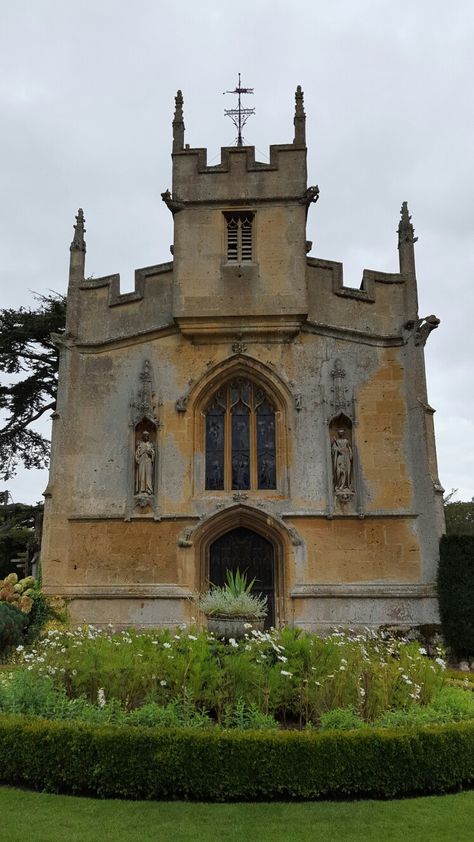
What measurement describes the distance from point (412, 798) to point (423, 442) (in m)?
11.2

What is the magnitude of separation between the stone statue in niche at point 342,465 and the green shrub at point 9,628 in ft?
25.3

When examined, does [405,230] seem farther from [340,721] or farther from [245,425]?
[340,721]

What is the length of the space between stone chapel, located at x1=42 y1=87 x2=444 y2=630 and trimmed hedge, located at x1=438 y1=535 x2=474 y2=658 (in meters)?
0.41

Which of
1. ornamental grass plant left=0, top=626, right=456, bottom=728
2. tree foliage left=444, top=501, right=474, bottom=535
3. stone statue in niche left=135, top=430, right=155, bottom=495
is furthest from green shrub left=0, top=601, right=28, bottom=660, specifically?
tree foliage left=444, top=501, right=474, bottom=535

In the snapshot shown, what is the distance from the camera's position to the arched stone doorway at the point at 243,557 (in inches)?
679

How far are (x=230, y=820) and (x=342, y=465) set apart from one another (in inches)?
459

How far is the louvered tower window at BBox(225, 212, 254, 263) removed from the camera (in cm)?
1880

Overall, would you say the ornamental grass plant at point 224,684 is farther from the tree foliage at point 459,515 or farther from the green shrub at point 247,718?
the tree foliage at point 459,515

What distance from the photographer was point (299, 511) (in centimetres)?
1683

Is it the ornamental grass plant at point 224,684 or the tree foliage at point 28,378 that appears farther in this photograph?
the tree foliage at point 28,378

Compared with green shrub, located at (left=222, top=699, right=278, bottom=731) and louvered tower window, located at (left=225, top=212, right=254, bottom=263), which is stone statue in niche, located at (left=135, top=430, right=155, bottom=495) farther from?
green shrub, located at (left=222, top=699, right=278, bottom=731)

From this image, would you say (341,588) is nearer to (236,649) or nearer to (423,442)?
(423,442)

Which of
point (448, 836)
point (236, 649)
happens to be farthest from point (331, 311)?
point (448, 836)

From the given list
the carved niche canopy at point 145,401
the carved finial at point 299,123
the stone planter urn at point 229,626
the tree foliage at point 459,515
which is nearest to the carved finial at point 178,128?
the carved finial at point 299,123
